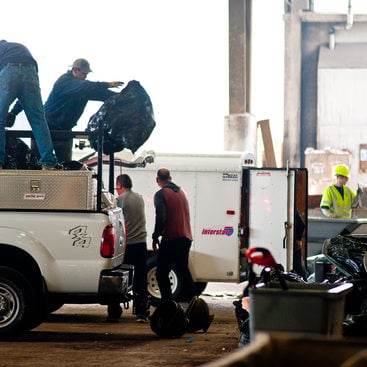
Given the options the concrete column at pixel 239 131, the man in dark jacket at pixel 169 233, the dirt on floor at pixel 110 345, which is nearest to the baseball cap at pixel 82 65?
the man in dark jacket at pixel 169 233

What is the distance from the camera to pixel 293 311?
578cm

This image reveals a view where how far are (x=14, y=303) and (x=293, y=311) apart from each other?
490 cm

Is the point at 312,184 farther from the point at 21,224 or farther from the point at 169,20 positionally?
the point at 21,224

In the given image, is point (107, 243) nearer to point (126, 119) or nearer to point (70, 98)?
point (126, 119)

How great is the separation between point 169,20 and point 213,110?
2417 mm

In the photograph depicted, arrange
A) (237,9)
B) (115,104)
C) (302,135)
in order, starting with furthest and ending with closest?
(302,135) < (237,9) < (115,104)

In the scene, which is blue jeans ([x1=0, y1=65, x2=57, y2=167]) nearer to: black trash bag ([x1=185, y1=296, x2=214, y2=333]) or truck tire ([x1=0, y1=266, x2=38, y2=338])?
truck tire ([x1=0, y1=266, x2=38, y2=338])

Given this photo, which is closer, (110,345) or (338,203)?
(110,345)

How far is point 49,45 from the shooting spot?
23047mm

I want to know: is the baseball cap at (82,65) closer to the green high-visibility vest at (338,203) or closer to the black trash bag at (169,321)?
the black trash bag at (169,321)

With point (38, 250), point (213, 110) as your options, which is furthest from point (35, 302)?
point (213, 110)

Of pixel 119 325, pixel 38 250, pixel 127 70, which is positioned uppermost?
pixel 127 70

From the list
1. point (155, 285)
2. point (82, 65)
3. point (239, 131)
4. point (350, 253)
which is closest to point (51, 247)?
point (82, 65)

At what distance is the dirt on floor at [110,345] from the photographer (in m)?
9.19
